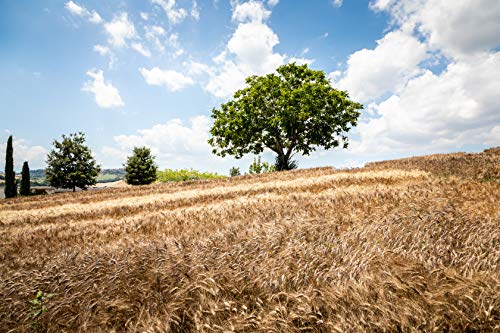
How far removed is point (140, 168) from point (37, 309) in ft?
181

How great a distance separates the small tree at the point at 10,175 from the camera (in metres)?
43.8

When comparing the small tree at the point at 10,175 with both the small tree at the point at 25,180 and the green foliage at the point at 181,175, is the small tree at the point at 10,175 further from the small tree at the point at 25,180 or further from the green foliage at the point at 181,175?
the green foliage at the point at 181,175

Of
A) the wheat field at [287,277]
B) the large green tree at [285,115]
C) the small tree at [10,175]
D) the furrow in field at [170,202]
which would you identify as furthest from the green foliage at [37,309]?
the small tree at [10,175]

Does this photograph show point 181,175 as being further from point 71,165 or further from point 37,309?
point 37,309

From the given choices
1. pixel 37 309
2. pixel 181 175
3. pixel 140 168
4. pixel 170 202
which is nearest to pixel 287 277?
pixel 37 309

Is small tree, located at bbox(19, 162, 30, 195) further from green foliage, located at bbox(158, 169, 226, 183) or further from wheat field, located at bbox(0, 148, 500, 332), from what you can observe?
wheat field, located at bbox(0, 148, 500, 332)

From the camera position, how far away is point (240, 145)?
34875 mm

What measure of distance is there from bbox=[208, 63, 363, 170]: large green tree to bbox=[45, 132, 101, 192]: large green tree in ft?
96.4

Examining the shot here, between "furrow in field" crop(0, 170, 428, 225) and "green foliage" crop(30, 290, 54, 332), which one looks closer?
"green foliage" crop(30, 290, 54, 332)

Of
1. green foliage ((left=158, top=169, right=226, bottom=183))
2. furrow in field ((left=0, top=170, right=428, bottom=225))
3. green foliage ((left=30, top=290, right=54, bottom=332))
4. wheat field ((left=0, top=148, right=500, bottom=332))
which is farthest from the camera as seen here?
green foliage ((left=158, top=169, right=226, bottom=183))

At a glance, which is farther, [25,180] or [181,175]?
[181,175]

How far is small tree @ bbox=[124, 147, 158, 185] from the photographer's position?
54.5 meters

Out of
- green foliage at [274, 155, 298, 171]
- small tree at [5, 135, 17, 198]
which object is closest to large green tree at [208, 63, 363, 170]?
green foliage at [274, 155, 298, 171]

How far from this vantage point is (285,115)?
31922mm
